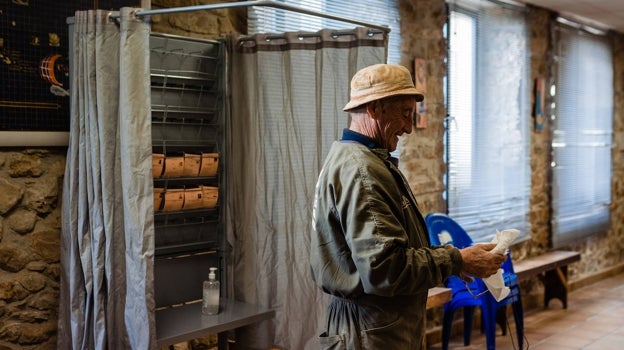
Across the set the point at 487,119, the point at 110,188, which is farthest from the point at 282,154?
the point at 487,119

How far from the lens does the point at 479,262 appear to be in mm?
2426

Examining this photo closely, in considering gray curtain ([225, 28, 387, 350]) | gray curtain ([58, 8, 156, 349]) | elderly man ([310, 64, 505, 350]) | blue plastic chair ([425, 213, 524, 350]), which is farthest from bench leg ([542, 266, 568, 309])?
gray curtain ([58, 8, 156, 349])

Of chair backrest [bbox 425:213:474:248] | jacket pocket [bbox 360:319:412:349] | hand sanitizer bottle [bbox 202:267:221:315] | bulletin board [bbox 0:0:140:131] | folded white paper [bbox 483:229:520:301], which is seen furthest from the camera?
chair backrest [bbox 425:213:474:248]

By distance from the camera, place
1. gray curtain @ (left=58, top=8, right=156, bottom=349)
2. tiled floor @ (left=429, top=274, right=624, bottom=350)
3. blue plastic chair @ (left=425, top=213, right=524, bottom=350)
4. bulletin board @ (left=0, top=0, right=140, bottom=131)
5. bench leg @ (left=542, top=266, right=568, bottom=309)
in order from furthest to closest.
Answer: bench leg @ (left=542, top=266, right=568, bottom=309) → tiled floor @ (left=429, top=274, right=624, bottom=350) → blue plastic chair @ (left=425, top=213, right=524, bottom=350) → bulletin board @ (left=0, top=0, right=140, bottom=131) → gray curtain @ (left=58, top=8, right=156, bottom=349)

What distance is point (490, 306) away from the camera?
5.12m

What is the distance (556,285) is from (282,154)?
14.0ft

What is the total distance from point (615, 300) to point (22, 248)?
5.88 metres

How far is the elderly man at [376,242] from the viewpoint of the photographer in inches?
89.3

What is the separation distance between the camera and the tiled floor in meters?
5.69

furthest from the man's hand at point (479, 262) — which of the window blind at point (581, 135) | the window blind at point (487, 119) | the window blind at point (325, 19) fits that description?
the window blind at point (581, 135)

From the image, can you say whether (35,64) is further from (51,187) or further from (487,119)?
(487,119)

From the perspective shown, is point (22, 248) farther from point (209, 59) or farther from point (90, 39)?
point (209, 59)

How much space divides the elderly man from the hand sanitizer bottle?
1030mm

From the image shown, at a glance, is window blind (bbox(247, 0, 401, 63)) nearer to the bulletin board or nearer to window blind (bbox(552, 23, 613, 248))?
the bulletin board
